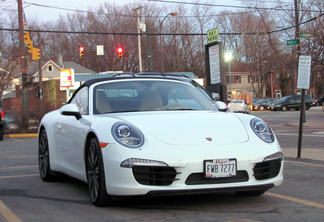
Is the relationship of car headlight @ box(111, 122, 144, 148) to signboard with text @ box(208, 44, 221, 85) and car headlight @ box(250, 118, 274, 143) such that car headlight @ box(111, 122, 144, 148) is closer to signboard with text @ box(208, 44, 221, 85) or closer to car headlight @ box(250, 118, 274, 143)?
car headlight @ box(250, 118, 274, 143)

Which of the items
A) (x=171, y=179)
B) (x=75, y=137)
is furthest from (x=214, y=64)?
(x=171, y=179)

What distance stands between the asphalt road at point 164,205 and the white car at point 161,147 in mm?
228

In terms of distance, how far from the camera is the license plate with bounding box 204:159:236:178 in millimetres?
4598

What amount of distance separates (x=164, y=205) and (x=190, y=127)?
34.9 inches

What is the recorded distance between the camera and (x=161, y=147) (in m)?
4.63

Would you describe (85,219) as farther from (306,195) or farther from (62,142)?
(306,195)

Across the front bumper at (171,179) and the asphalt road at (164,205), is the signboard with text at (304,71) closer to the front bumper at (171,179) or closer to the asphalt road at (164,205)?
the asphalt road at (164,205)

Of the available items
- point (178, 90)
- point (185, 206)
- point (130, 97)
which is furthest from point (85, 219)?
point (178, 90)

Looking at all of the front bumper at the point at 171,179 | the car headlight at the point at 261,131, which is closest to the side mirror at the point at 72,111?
the front bumper at the point at 171,179

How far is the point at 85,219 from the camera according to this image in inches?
178

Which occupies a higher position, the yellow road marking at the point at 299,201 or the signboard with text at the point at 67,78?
the signboard with text at the point at 67,78

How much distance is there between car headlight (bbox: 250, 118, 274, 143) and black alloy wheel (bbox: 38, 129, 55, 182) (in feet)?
10.5

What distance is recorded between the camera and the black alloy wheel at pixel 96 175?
487 centimetres

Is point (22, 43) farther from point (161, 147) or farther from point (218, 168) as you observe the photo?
point (218, 168)
